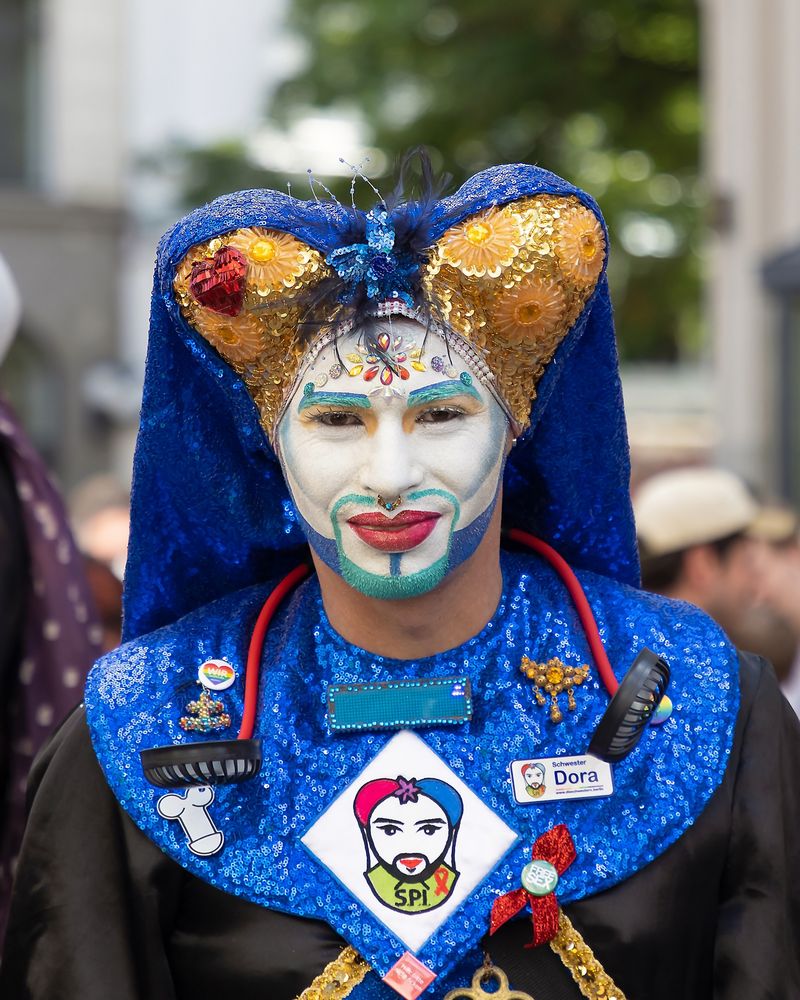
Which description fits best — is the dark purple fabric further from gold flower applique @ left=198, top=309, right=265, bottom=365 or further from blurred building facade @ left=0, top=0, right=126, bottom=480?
blurred building facade @ left=0, top=0, right=126, bottom=480

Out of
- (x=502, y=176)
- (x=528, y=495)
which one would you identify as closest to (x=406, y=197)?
(x=502, y=176)

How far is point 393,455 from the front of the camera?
207 cm

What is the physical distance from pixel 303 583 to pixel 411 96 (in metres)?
10.9

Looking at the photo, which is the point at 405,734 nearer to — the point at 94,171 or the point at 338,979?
the point at 338,979

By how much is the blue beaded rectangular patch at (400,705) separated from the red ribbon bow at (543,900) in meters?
0.21

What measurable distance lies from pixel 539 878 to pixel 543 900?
A: 0.03m

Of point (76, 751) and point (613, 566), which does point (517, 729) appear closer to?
point (613, 566)

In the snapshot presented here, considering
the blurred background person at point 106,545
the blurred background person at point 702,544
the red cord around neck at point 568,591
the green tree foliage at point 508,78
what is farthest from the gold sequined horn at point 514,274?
the green tree foliage at point 508,78

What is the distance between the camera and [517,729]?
222 cm

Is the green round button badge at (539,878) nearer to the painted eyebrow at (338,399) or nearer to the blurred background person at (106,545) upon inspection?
the painted eyebrow at (338,399)

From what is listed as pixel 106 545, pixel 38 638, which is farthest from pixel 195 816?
pixel 106 545

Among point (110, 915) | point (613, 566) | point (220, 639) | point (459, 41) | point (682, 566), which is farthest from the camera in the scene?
point (459, 41)

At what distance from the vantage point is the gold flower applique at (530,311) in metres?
2.12

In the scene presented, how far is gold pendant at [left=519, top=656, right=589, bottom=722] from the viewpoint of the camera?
88.1 inches
